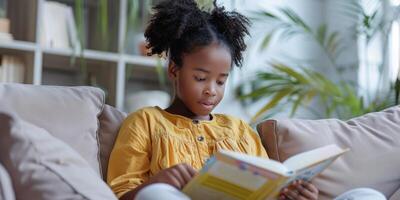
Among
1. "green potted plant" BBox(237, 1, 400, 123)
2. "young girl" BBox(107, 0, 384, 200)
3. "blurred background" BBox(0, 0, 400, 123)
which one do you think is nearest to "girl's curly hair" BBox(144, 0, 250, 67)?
"young girl" BBox(107, 0, 384, 200)

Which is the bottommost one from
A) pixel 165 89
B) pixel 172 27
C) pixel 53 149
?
pixel 165 89

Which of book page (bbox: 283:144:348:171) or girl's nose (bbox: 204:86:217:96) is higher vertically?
girl's nose (bbox: 204:86:217:96)

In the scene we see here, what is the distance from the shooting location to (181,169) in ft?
4.43

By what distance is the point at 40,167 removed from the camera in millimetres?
1177

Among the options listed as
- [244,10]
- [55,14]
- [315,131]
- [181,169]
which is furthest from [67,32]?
[181,169]

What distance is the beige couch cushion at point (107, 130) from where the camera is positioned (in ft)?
5.42

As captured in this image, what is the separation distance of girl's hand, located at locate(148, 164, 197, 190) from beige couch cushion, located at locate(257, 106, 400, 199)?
506 millimetres

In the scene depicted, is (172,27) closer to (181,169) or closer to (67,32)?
(181,169)

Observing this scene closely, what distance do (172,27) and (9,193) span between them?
775mm

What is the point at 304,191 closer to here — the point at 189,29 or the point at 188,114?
the point at 188,114

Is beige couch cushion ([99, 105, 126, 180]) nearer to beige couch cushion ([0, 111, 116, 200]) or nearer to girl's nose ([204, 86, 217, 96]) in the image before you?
girl's nose ([204, 86, 217, 96])

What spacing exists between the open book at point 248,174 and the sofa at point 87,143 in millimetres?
191

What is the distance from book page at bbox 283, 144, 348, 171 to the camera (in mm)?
1283

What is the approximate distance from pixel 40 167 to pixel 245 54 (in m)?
2.34
